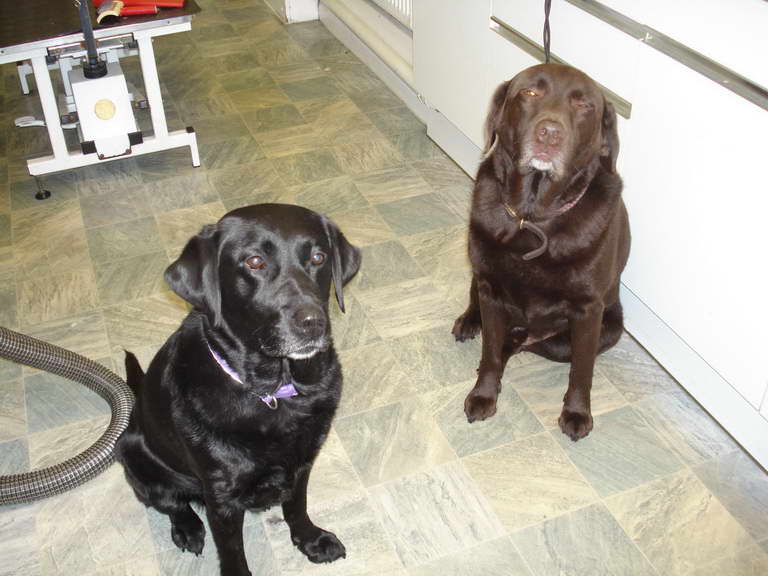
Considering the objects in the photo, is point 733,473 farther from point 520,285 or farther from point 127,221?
point 127,221

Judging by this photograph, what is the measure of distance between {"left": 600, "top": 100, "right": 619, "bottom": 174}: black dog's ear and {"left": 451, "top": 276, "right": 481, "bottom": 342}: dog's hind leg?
25.9 inches

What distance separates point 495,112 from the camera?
204 cm

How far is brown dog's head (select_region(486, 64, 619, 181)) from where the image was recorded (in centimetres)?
184

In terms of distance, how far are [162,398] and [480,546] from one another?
33.5 inches

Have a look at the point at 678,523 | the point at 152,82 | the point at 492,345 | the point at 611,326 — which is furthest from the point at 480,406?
the point at 152,82

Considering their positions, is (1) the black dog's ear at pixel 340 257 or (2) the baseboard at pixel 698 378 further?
(2) the baseboard at pixel 698 378

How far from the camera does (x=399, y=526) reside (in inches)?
80.0

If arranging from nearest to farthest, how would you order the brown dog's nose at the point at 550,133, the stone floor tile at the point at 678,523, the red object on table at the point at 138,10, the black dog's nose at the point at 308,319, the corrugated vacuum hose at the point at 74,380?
the black dog's nose at the point at 308,319 → the brown dog's nose at the point at 550,133 → the stone floor tile at the point at 678,523 → the corrugated vacuum hose at the point at 74,380 → the red object on table at the point at 138,10

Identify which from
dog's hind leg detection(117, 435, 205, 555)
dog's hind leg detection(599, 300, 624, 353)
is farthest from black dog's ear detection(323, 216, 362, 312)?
dog's hind leg detection(599, 300, 624, 353)

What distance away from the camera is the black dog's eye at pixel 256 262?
63.0 inches

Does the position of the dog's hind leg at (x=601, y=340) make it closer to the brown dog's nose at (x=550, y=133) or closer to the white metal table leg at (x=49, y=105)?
the brown dog's nose at (x=550, y=133)

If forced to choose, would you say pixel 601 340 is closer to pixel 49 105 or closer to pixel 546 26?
pixel 546 26

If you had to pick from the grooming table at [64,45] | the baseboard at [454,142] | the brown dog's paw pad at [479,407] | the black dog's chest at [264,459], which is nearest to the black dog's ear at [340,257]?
the black dog's chest at [264,459]

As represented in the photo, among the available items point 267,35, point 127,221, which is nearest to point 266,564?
point 127,221
